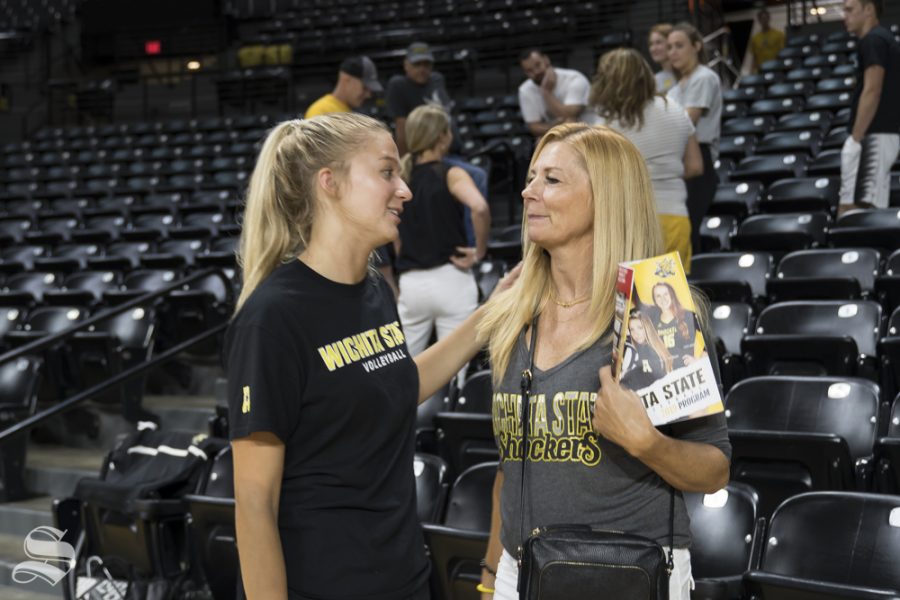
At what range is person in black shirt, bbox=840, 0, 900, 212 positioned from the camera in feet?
19.2

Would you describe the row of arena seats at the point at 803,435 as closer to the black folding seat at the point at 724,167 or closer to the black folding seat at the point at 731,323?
the black folding seat at the point at 731,323

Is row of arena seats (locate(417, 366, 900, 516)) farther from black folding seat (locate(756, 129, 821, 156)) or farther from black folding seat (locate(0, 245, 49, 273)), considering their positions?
black folding seat (locate(0, 245, 49, 273))

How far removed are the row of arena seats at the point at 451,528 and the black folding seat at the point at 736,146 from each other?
5.65 metres

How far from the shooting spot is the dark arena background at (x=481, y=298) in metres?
3.31

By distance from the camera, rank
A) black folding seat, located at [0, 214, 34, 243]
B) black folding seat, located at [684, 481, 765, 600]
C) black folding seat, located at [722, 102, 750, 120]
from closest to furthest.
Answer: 1. black folding seat, located at [684, 481, 765, 600]
2. black folding seat, located at [722, 102, 750, 120]
3. black folding seat, located at [0, 214, 34, 243]

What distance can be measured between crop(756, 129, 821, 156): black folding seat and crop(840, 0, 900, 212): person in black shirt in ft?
6.97

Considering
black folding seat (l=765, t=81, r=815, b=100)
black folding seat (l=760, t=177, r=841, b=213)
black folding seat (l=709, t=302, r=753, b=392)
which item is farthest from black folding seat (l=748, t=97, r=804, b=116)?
black folding seat (l=709, t=302, r=753, b=392)

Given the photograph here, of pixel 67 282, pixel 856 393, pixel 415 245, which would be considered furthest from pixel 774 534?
pixel 67 282

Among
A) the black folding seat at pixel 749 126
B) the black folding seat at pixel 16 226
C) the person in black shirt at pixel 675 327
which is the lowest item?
the black folding seat at pixel 16 226

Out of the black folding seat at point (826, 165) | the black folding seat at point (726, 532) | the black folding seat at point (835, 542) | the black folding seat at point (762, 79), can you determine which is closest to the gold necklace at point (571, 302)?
the black folding seat at point (835, 542)

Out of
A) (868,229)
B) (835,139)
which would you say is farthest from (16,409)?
(835,139)

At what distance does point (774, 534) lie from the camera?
2.89 metres

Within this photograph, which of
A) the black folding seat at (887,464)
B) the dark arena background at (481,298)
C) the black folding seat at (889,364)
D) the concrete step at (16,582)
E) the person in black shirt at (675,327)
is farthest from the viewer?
the concrete step at (16,582)

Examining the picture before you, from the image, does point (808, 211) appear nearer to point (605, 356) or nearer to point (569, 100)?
point (569, 100)
